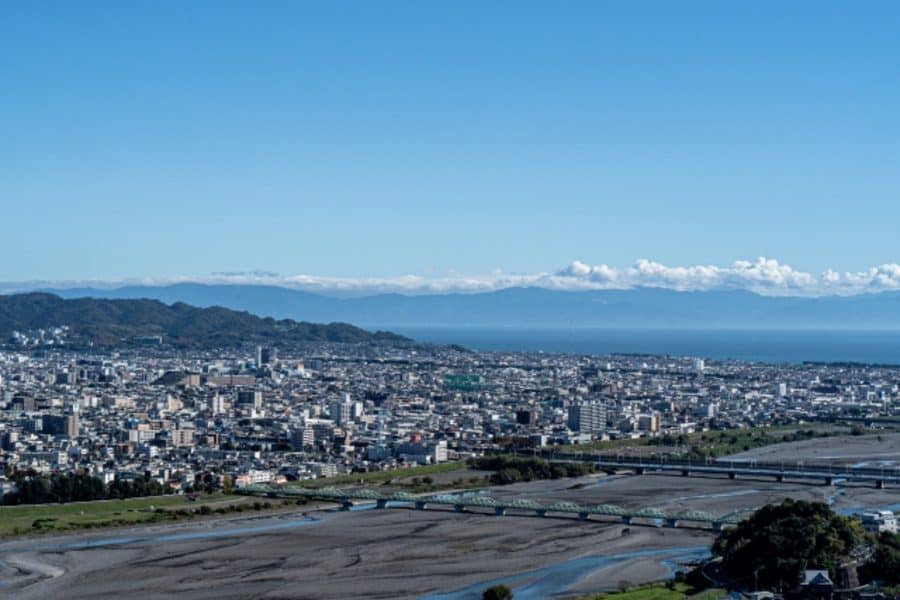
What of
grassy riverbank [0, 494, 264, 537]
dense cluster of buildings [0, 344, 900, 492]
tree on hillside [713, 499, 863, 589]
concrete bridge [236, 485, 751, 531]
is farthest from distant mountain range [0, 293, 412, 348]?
tree on hillside [713, 499, 863, 589]

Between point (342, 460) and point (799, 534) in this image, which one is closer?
point (799, 534)

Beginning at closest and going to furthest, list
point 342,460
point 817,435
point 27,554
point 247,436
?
point 27,554 < point 342,460 < point 247,436 < point 817,435

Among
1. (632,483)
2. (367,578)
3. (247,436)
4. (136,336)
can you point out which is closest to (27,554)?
(367,578)

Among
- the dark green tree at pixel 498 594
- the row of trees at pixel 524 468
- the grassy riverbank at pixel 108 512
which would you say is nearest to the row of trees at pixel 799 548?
the dark green tree at pixel 498 594

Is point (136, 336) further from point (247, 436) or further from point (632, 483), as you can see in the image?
point (632, 483)

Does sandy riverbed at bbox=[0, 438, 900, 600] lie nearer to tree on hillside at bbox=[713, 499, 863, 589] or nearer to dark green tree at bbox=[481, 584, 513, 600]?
dark green tree at bbox=[481, 584, 513, 600]

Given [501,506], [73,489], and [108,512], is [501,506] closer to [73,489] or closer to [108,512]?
[108,512]

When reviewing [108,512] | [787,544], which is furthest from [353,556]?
[787,544]

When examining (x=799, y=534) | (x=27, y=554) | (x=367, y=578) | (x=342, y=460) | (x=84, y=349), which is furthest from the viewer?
(x=84, y=349)

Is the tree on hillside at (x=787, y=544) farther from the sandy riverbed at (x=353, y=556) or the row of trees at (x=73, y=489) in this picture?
the row of trees at (x=73, y=489)
